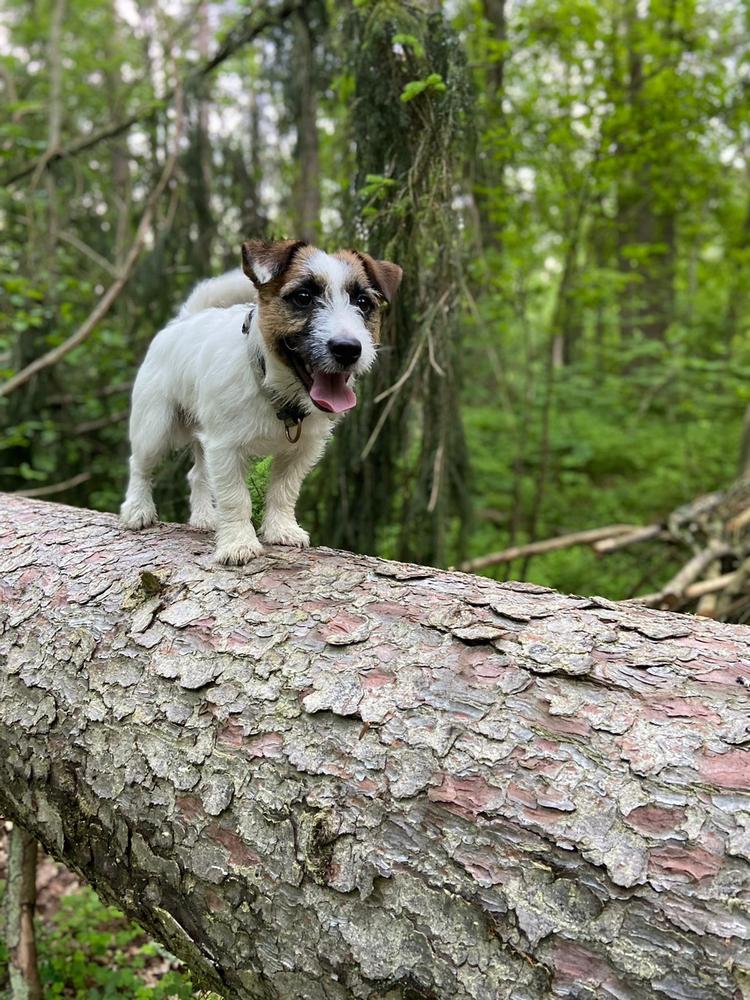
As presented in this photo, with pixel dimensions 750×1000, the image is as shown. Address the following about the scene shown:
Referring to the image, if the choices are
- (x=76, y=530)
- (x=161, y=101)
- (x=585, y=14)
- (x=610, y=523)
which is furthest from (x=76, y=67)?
(x=76, y=530)

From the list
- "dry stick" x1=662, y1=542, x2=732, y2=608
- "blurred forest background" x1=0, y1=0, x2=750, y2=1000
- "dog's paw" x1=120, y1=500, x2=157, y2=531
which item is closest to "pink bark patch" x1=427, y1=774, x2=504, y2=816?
"blurred forest background" x1=0, y1=0, x2=750, y2=1000

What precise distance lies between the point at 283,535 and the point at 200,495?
2.67 feet

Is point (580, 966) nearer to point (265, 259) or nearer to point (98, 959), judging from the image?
point (265, 259)

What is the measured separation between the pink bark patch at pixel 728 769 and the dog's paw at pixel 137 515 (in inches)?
94.6

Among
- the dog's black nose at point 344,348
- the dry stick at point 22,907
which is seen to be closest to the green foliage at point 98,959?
the dry stick at point 22,907

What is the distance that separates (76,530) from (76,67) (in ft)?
39.7

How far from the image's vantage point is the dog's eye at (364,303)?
2.46 meters

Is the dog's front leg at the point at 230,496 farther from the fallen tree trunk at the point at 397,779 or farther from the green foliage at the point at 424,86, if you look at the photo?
the green foliage at the point at 424,86

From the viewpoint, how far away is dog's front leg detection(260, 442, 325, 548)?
9.40 ft

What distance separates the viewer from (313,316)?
7.68 ft

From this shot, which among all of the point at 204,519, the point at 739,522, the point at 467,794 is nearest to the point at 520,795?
the point at 467,794

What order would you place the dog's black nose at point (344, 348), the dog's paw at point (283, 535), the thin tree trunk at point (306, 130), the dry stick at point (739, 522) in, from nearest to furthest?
1. the dog's black nose at point (344, 348)
2. the dog's paw at point (283, 535)
3. the thin tree trunk at point (306, 130)
4. the dry stick at point (739, 522)

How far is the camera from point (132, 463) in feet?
10.8

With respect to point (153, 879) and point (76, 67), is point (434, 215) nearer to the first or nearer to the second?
point (153, 879)
